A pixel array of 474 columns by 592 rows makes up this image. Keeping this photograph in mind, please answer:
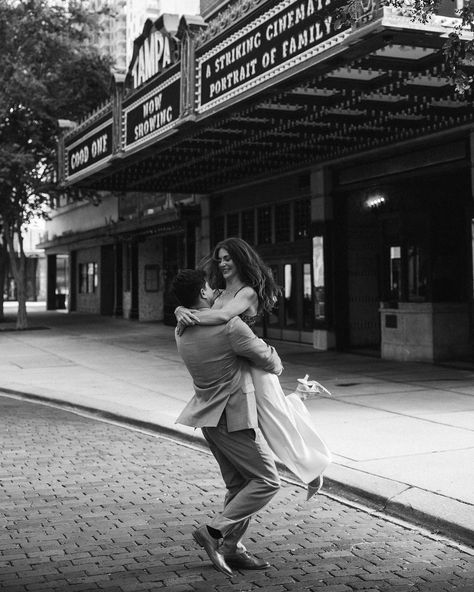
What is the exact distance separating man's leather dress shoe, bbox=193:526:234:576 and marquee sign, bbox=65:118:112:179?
14325 millimetres

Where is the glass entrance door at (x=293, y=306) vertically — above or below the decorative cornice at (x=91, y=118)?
below

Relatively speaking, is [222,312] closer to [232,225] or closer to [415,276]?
[415,276]

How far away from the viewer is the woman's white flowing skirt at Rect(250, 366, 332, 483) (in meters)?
4.71

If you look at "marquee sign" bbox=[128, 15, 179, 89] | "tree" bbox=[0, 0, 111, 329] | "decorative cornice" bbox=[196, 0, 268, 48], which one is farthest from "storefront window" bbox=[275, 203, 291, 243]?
"tree" bbox=[0, 0, 111, 329]

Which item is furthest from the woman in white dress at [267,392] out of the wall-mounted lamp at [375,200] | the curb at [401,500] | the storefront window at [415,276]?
the wall-mounted lamp at [375,200]

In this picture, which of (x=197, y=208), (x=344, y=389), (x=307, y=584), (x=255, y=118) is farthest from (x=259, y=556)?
(x=197, y=208)

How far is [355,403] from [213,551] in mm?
6491

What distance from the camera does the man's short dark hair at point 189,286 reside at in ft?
15.2

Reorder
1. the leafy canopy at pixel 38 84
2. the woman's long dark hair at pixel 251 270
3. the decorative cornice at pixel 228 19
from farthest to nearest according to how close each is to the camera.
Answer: the leafy canopy at pixel 38 84 < the decorative cornice at pixel 228 19 < the woman's long dark hair at pixel 251 270

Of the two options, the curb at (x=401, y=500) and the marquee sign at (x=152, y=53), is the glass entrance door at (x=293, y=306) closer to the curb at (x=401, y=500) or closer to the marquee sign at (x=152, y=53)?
the marquee sign at (x=152, y=53)

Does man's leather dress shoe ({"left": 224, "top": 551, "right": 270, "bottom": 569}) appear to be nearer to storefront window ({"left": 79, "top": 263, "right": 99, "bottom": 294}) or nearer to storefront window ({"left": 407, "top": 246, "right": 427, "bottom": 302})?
storefront window ({"left": 407, "top": 246, "right": 427, "bottom": 302})

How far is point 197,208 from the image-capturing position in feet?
81.5

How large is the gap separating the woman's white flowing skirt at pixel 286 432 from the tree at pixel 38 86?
69.4ft

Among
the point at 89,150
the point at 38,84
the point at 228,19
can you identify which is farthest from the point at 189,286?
the point at 38,84
